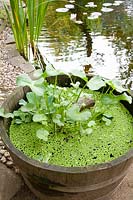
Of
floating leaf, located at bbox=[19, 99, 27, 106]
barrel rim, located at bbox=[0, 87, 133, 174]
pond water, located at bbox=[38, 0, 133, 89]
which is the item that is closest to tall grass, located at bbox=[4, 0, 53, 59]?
pond water, located at bbox=[38, 0, 133, 89]

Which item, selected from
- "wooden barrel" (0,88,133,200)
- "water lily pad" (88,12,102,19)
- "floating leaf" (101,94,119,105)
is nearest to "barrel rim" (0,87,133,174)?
"wooden barrel" (0,88,133,200)

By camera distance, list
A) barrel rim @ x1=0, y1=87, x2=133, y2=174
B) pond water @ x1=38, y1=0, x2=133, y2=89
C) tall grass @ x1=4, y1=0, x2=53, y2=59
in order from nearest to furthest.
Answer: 1. barrel rim @ x1=0, y1=87, x2=133, y2=174
2. tall grass @ x1=4, y1=0, x2=53, y2=59
3. pond water @ x1=38, y1=0, x2=133, y2=89

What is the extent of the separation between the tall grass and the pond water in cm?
24

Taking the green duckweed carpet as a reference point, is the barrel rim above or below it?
above

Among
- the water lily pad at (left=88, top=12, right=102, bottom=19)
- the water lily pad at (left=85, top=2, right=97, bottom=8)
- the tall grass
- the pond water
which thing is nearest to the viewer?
the tall grass

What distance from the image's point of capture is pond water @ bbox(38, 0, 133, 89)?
270 cm

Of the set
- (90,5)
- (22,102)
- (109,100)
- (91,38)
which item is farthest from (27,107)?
(90,5)

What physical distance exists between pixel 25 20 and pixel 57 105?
1276 millimetres

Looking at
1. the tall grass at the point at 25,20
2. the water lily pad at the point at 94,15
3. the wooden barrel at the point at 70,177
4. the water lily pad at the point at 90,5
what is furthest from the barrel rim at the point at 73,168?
the water lily pad at the point at 90,5

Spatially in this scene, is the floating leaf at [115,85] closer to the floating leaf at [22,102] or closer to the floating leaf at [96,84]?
the floating leaf at [96,84]

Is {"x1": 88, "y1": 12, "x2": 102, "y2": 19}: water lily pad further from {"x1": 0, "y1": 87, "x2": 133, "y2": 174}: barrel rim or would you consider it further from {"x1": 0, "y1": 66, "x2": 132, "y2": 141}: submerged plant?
{"x1": 0, "y1": 87, "x2": 133, "y2": 174}: barrel rim

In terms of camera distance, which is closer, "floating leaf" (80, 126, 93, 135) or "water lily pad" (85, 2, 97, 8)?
"floating leaf" (80, 126, 93, 135)

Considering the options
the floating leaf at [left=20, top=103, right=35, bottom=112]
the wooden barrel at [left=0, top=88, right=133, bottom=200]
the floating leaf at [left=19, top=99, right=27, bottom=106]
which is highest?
the floating leaf at [left=20, top=103, right=35, bottom=112]

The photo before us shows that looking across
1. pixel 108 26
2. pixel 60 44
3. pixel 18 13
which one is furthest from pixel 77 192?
pixel 108 26
